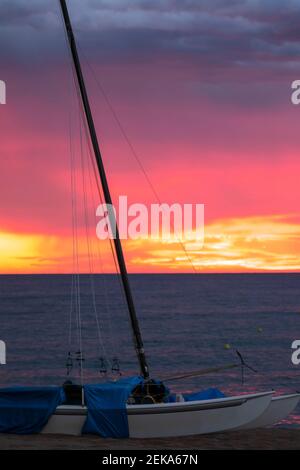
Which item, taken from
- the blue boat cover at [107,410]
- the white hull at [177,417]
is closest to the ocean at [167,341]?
the white hull at [177,417]

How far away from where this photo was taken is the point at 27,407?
86.8ft

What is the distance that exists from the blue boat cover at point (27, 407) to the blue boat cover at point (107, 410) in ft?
3.78

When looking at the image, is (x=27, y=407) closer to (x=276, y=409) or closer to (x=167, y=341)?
(x=276, y=409)

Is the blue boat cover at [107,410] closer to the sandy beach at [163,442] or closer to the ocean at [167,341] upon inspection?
the sandy beach at [163,442]

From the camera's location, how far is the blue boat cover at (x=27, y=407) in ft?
86.2

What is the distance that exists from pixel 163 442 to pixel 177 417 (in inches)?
39.9

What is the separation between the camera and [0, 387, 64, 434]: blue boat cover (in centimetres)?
2627

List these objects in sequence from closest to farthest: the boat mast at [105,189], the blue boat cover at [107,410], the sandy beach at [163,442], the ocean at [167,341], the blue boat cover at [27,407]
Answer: the sandy beach at [163,442]
the blue boat cover at [107,410]
the blue boat cover at [27,407]
the boat mast at [105,189]
the ocean at [167,341]

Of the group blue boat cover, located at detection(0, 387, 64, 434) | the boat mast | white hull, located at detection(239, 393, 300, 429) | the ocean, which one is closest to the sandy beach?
blue boat cover, located at detection(0, 387, 64, 434)

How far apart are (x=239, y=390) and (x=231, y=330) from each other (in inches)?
2167

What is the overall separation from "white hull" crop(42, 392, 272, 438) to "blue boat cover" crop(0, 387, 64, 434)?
31cm

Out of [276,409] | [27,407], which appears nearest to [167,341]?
[276,409]
